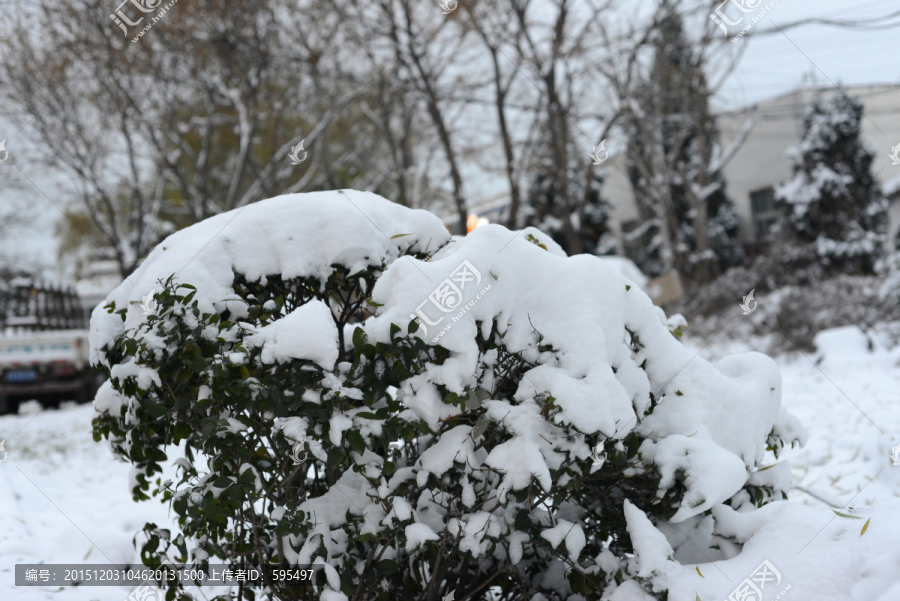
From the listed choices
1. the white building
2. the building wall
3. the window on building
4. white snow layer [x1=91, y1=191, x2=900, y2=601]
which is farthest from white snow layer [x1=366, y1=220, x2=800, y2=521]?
the window on building

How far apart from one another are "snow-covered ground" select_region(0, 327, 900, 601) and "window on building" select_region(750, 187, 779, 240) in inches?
683

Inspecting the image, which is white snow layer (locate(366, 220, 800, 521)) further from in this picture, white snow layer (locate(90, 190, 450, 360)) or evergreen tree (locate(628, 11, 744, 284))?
evergreen tree (locate(628, 11, 744, 284))

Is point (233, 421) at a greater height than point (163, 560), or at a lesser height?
greater

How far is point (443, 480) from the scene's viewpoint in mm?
1948

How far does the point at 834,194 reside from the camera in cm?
1636

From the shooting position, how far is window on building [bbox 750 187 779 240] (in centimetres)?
2505

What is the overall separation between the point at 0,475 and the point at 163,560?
410 cm

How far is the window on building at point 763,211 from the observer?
2505 cm

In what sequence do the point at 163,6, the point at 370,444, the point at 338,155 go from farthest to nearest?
the point at 338,155 < the point at 163,6 < the point at 370,444

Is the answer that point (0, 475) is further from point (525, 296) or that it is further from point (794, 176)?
point (794, 176)

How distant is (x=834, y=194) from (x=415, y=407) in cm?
1822

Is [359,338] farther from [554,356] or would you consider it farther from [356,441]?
[554,356]

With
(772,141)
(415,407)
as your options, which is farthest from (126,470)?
(772,141)

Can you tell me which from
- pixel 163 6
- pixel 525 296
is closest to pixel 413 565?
pixel 525 296
